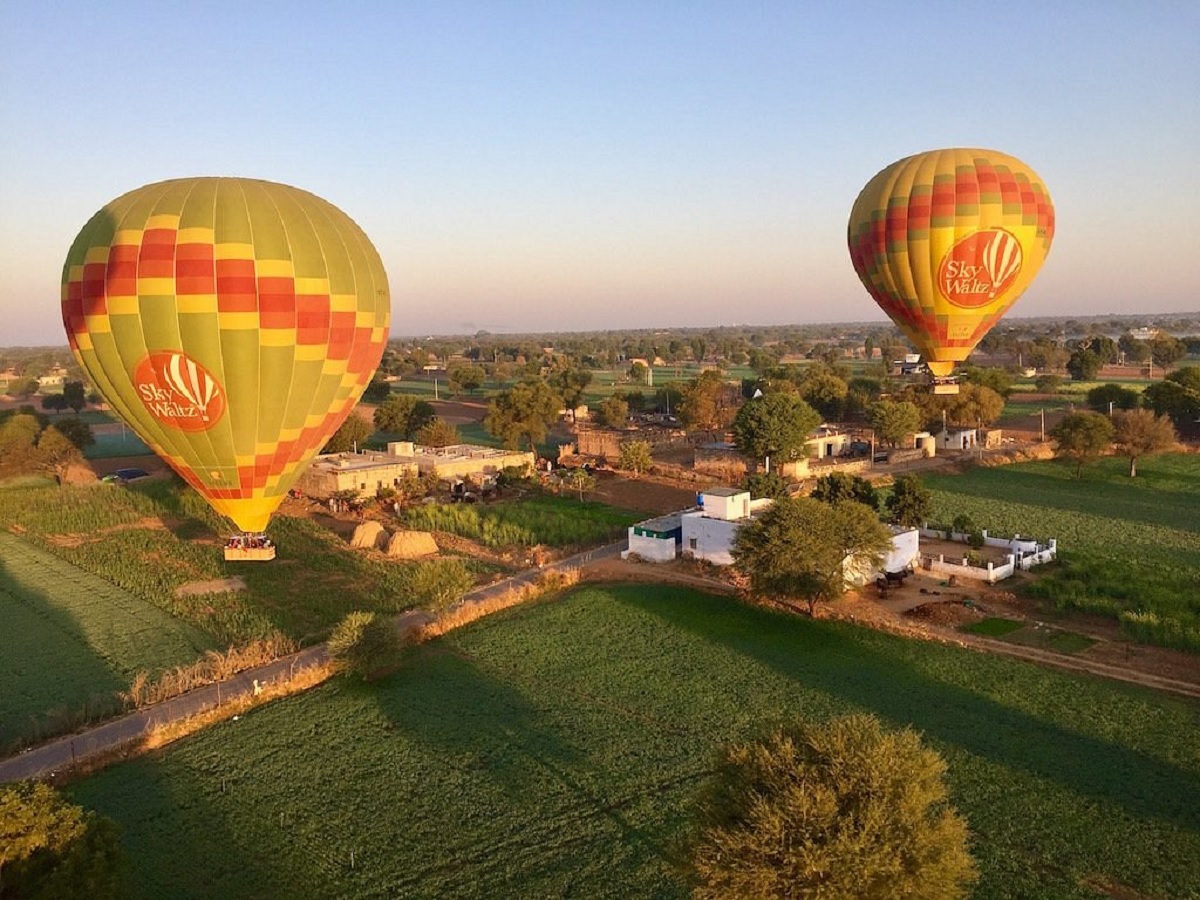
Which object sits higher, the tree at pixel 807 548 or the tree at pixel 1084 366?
the tree at pixel 1084 366

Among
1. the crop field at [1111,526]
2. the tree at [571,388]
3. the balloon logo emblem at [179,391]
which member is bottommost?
the crop field at [1111,526]

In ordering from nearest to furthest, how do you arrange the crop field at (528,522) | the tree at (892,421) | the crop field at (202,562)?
1. the crop field at (202,562)
2. the crop field at (528,522)
3. the tree at (892,421)

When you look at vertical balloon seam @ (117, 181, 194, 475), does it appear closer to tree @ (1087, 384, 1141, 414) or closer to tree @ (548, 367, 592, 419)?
tree @ (548, 367, 592, 419)

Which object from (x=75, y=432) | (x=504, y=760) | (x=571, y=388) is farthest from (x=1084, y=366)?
(x=504, y=760)

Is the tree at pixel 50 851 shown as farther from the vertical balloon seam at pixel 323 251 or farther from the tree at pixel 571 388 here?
the tree at pixel 571 388

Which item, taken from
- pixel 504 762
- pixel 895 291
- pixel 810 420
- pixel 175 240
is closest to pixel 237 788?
pixel 504 762

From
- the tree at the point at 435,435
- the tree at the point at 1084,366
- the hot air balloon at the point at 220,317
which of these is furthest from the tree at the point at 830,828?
the tree at the point at 1084,366

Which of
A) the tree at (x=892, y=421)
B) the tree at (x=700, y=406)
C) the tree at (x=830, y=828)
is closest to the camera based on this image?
the tree at (x=830, y=828)
